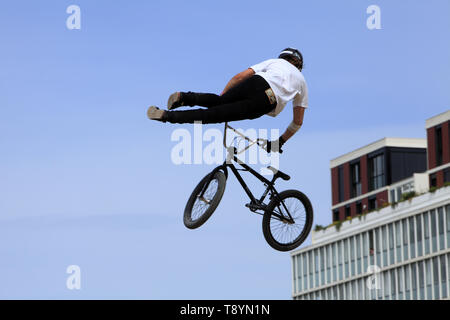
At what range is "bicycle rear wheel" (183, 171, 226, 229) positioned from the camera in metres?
28.1

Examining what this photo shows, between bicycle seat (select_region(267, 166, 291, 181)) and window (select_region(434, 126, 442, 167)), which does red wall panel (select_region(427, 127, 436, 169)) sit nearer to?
window (select_region(434, 126, 442, 167))

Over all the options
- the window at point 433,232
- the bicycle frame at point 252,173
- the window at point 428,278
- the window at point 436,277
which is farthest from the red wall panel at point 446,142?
the bicycle frame at point 252,173

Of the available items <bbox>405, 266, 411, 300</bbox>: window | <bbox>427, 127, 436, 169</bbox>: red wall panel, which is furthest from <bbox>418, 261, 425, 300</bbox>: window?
<bbox>427, 127, 436, 169</bbox>: red wall panel

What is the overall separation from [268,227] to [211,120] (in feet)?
12.5

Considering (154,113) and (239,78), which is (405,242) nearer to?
(239,78)

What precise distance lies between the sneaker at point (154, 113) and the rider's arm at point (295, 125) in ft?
10.2

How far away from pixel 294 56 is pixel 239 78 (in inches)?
55.0

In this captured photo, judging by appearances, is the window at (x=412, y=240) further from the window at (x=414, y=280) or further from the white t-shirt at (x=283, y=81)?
the white t-shirt at (x=283, y=81)

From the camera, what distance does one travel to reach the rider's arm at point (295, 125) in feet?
90.4

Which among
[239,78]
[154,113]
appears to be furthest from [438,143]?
[154,113]

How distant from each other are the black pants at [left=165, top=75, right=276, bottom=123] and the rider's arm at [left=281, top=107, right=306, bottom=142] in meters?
1.09
